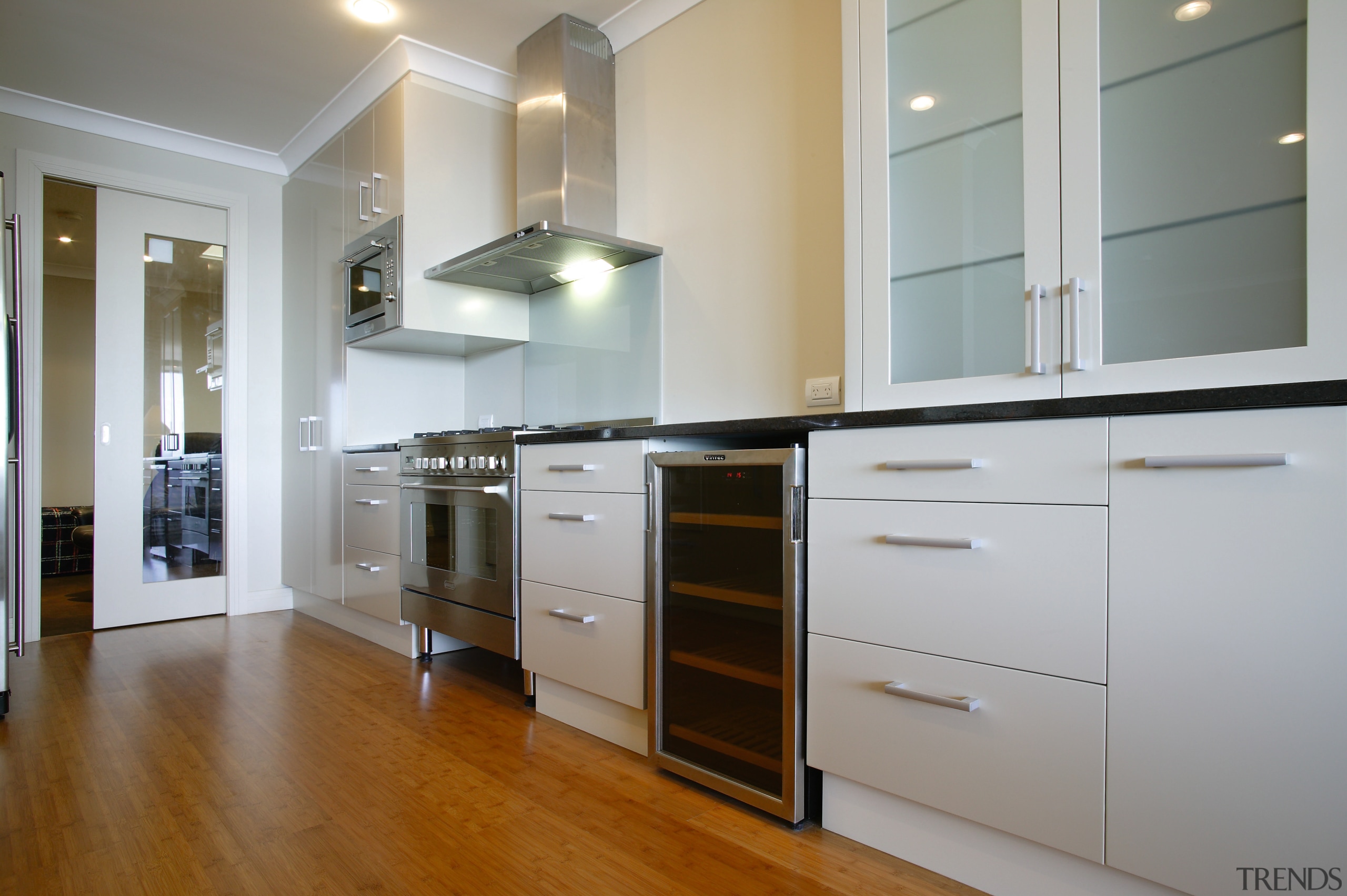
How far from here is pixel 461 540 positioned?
2.71 m

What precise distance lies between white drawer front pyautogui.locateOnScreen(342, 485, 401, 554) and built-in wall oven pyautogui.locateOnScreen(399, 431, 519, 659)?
83mm

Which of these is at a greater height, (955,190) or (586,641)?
(955,190)

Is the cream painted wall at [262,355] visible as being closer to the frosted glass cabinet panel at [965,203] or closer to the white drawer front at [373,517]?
the white drawer front at [373,517]

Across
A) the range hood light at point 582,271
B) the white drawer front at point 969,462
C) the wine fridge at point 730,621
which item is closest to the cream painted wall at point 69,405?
the range hood light at point 582,271

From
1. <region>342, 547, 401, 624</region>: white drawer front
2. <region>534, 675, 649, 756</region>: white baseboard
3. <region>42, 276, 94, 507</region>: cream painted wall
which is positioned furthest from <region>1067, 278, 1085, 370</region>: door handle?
<region>42, 276, 94, 507</region>: cream painted wall

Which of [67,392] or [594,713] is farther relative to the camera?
[67,392]

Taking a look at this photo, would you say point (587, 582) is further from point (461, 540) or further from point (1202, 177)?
point (1202, 177)

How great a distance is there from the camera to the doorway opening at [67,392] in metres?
3.58

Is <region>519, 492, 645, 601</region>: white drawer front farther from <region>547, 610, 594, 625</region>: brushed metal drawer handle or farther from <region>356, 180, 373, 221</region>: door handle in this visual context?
<region>356, 180, 373, 221</region>: door handle

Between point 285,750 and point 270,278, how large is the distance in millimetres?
3050

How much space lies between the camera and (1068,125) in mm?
1386

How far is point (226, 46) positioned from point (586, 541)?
2643 millimetres

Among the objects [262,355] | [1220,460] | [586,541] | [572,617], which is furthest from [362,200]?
[1220,460]

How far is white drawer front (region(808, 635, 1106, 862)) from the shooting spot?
118 centimetres
